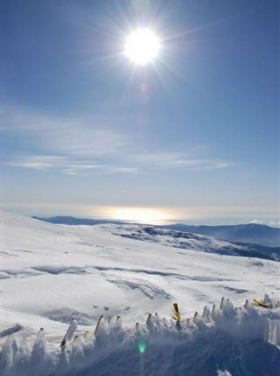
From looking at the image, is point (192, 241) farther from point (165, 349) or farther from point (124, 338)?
point (124, 338)

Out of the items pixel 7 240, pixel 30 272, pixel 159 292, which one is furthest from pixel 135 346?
pixel 7 240

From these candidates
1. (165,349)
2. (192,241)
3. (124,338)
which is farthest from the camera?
(192,241)

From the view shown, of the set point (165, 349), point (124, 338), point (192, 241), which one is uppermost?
point (192, 241)

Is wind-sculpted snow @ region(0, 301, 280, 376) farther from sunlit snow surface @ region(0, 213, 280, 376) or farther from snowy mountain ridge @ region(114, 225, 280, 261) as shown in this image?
snowy mountain ridge @ region(114, 225, 280, 261)

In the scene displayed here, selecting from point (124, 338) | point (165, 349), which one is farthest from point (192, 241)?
point (124, 338)

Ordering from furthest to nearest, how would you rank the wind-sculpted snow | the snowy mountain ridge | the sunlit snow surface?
the snowy mountain ridge → the sunlit snow surface → the wind-sculpted snow

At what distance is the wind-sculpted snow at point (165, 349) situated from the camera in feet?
17.7

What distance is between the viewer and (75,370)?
224 inches

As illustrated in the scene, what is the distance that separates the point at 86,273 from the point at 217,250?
87.1 meters

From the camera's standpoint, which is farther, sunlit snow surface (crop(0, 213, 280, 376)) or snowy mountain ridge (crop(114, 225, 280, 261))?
snowy mountain ridge (crop(114, 225, 280, 261))

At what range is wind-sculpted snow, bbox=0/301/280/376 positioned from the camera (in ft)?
17.7

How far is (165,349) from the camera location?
6773 mm

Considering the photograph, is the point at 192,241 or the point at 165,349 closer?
the point at 165,349

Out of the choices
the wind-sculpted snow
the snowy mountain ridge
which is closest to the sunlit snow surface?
the wind-sculpted snow
